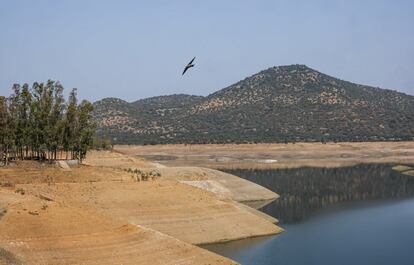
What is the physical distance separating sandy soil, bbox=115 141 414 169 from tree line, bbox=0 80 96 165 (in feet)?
158

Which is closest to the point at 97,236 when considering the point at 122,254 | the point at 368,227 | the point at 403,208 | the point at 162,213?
the point at 122,254

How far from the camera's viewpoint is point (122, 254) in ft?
101

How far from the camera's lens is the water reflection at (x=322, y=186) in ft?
204

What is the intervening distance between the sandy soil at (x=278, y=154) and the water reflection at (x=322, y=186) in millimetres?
12643

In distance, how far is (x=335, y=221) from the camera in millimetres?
54375

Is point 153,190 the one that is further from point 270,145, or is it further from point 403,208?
point 270,145

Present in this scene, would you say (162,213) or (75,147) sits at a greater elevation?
(75,147)

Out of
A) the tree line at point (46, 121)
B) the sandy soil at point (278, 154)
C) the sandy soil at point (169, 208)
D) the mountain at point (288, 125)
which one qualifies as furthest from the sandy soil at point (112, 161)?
the mountain at point (288, 125)

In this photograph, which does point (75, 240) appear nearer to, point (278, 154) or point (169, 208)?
point (169, 208)

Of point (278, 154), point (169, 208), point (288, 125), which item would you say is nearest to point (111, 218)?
point (169, 208)

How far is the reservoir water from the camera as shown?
39469 millimetres

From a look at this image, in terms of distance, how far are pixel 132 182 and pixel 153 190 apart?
2.60 meters

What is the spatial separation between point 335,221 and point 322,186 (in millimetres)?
25782

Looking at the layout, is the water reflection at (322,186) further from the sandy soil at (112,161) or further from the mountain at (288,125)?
the mountain at (288,125)
